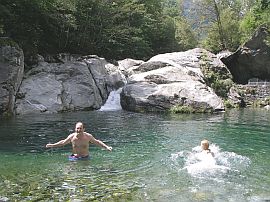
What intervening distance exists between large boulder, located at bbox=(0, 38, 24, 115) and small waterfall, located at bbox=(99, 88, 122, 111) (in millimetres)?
6683

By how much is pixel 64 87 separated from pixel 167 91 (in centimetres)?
710

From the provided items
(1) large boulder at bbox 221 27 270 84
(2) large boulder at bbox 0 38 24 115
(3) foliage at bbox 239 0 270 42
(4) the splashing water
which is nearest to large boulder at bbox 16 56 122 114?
(2) large boulder at bbox 0 38 24 115

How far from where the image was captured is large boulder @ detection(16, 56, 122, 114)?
26125 millimetres

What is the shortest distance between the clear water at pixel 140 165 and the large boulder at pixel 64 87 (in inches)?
235

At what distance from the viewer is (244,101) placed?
33938 millimetres

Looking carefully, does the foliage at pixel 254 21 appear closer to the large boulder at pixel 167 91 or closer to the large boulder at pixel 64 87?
the large boulder at pixel 167 91

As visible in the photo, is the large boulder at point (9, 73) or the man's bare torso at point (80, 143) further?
the large boulder at point (9, 73)

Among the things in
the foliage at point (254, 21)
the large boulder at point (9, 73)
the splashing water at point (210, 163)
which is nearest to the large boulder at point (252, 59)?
the foliage at point (254, 21)

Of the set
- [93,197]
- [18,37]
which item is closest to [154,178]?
[93,197]

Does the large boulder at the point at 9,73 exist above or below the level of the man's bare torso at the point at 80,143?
above

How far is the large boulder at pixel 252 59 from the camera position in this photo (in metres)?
38.2

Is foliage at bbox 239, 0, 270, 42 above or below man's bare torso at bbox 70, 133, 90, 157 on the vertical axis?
above

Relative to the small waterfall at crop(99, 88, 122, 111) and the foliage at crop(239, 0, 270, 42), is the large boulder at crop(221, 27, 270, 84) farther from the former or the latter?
the small waterfall at crop(99, 88, 122, 111)

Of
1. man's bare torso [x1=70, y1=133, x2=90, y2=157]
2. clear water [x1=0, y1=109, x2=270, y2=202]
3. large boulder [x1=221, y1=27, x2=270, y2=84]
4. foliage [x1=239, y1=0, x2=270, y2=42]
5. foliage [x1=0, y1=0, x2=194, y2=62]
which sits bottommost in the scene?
clear water [x1=0, y1=109, x2=270, y2=202]
